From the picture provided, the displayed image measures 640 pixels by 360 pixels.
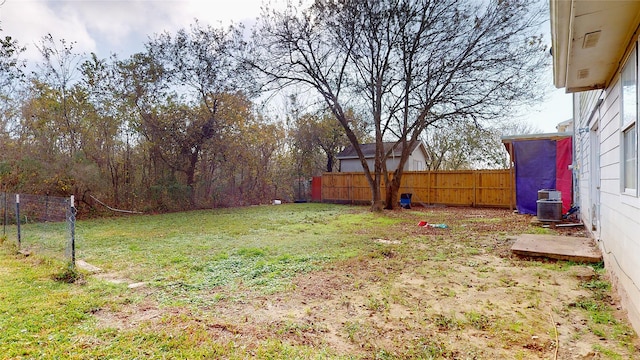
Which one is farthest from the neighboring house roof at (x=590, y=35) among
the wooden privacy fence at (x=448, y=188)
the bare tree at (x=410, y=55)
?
the wooden privacy fence at (x=448, y=188)

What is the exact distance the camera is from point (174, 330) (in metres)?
2.37

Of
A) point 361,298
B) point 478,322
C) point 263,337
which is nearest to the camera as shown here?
point 263,337

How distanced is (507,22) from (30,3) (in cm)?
1104

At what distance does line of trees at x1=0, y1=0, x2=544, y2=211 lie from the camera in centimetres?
927

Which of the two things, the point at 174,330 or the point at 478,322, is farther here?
the point at 478,322

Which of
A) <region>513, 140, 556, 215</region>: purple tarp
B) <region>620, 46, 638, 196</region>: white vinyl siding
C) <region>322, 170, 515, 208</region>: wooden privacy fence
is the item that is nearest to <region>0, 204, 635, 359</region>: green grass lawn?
<region>620, 46, 638, 196</region>: white vinyl siding

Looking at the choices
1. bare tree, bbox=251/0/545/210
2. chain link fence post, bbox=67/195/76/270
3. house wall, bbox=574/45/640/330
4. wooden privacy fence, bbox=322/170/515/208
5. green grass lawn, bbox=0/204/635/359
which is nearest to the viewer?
green grass lawn, bbox=0/204/635/359

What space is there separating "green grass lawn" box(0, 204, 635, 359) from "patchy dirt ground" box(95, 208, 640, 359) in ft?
0.04

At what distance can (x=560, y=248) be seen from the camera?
464 cm

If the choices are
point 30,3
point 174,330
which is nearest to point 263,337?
point 174,330

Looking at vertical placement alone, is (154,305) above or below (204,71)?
below

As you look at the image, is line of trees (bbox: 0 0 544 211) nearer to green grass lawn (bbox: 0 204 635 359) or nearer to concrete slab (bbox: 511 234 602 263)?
Answer: green grass lawn (bbox: 0 204 635 359)

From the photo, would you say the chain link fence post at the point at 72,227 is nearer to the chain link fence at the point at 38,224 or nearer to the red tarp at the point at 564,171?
the chain link fence at the point at 38,224

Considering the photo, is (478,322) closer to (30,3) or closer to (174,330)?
(174,330)
